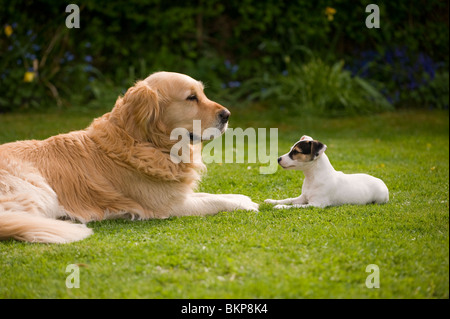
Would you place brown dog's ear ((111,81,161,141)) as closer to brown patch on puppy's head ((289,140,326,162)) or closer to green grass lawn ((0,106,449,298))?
green grass lawn ((0,106,449,298))

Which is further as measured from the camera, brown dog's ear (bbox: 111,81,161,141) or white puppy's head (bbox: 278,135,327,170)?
white puppy's head (bbox: 278,135,327,170)

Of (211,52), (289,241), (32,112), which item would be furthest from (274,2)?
(289,241)

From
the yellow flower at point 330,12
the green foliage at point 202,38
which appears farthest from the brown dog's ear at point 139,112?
the yellow flower at point 330,12

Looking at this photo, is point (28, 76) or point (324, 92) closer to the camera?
point (28, 76)

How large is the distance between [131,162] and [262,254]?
1.64 m

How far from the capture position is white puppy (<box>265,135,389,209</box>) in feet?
15.1

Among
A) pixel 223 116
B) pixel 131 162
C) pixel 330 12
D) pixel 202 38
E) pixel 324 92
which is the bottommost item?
pixel 131 162

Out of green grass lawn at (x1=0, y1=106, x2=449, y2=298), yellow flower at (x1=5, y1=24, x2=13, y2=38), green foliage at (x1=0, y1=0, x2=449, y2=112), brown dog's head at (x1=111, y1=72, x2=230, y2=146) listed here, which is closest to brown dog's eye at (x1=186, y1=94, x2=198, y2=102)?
brown dog's head at (x1=111, y1=72, x2=230, y2=146)

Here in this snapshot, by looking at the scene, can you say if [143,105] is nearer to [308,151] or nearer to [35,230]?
[35,230]

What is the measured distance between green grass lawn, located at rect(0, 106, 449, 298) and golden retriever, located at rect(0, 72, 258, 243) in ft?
0.69

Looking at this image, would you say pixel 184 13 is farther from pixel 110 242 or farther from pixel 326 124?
pixel 110 242

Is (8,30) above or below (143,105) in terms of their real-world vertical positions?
above

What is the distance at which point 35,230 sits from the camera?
3.88 m

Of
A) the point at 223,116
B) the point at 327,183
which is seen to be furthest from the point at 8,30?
the point at 327,183
